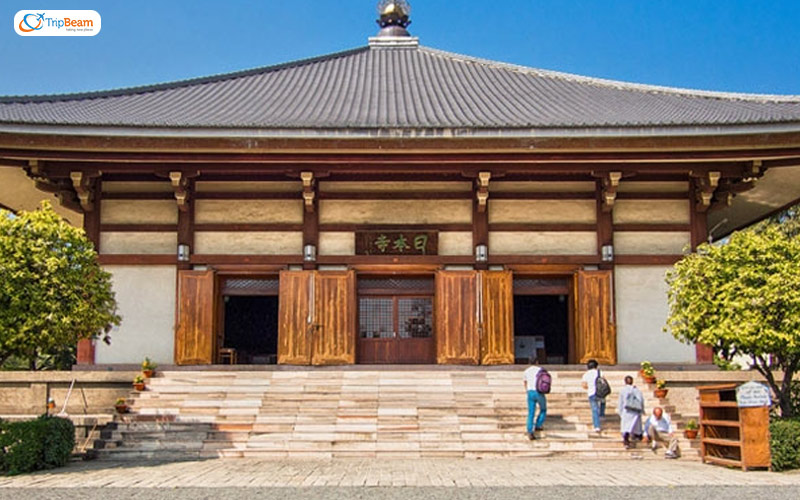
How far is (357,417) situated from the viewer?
14289 mm

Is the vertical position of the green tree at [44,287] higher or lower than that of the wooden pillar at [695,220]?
lower

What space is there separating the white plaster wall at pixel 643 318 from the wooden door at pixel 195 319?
26.7 ft

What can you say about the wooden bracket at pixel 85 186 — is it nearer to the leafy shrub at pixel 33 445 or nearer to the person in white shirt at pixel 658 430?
the leafy shrub at pixel 33 445

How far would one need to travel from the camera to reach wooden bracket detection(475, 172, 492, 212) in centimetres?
1692

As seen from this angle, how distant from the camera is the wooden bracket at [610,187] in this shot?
667 inches

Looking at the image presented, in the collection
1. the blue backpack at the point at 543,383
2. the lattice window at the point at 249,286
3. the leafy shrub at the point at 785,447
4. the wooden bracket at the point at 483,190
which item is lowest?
the leafy shrub at the point at 785,447

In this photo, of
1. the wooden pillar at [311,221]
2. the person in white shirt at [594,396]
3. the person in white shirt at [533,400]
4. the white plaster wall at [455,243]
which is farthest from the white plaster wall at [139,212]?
the person in white shirt at [594,396]

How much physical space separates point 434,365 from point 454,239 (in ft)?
8.46

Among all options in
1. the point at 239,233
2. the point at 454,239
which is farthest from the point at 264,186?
the point at 454,239

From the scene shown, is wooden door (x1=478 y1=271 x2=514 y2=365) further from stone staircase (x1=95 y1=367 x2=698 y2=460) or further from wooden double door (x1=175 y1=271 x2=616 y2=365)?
stone staircase (x1=95 y1=367 x2=698 y2=460)

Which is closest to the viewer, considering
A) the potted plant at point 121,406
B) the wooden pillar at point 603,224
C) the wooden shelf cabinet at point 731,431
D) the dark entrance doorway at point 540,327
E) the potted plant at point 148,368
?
the wooden shelf cabinet at point 731,431

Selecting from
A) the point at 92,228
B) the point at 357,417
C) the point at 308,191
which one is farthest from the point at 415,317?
the point at 92,228

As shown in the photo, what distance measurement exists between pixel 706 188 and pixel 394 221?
20.5 feet

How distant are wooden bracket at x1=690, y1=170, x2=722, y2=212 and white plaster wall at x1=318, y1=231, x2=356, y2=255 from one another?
7026mm
